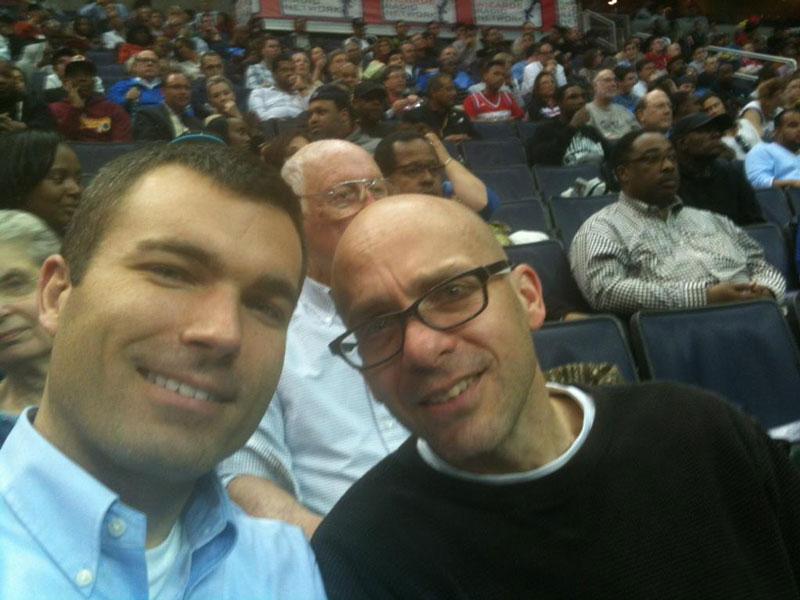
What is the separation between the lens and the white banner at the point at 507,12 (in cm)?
1287

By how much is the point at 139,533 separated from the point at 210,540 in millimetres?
104

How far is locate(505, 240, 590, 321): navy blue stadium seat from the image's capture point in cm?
310

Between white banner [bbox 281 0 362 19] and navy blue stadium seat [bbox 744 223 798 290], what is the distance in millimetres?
9718

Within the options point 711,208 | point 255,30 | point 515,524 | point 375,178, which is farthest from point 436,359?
point 255,30

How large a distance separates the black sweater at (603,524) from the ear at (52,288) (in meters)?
0.49

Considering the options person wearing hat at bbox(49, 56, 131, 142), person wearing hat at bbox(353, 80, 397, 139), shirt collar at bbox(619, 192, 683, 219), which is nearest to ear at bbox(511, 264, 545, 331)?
shirt collar at bbox(619, 192, 683, 219)

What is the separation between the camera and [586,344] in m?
2.21

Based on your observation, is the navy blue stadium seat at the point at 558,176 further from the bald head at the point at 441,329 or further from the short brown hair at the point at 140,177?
the short brown hair at the point at 140,177

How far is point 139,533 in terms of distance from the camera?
2.69 feet

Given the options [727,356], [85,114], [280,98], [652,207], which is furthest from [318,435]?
[280,98]

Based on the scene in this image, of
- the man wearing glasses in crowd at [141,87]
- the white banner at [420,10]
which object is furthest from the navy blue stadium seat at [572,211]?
the white banner at [420,10]

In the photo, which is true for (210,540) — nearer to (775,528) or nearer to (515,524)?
(515,524)

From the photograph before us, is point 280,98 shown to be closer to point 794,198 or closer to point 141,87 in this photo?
point 141,87

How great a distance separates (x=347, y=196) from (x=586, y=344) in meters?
0.89
